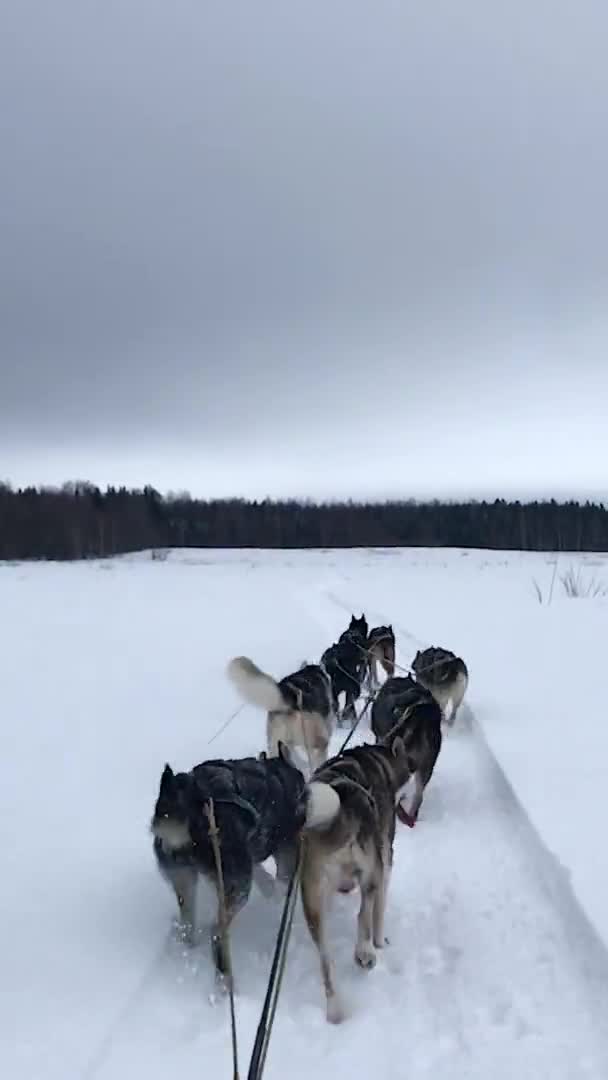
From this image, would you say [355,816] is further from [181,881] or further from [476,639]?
[476,639]

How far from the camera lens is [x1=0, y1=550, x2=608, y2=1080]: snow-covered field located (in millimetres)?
2211

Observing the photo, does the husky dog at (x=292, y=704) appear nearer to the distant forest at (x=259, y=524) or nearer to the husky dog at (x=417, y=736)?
the husky dog at (x=417, y=736)

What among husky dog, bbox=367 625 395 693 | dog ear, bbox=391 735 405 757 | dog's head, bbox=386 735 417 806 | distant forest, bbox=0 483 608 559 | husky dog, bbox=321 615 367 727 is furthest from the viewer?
distant forest, bbox=0 483 608 559

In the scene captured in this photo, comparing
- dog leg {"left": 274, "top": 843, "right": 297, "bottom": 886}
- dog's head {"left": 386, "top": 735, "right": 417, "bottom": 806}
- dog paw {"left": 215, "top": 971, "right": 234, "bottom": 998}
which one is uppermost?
dog's head {"left": 386, "top": 735, "right": 417, "bottom": 806}

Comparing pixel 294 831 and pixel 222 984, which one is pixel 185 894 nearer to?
pixel 222 984

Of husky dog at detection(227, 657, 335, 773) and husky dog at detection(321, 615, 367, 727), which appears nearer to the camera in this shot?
husky dog at detection(227, 657, 335, 773)

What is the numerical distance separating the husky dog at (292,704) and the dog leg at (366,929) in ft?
4.60

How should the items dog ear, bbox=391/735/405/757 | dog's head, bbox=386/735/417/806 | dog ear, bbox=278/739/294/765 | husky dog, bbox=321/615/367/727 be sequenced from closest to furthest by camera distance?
dog ear, bbox=278/739/294/765 < dog's head, bbox=386/735/417/806 < dog ear, bbox=391/735/405/757 < husky dog, bbox=321/615/367/727

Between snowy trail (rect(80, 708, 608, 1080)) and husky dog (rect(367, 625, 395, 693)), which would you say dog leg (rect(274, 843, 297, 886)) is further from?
husky dog (rect(367, 625, 395, 693))

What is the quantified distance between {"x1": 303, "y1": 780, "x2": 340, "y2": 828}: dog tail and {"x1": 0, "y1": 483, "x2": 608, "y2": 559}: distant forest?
45686 millimetres

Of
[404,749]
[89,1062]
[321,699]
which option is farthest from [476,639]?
[89,1062]

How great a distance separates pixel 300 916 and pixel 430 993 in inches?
27.4

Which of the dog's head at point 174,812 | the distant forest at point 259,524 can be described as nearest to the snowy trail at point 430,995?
the dog's head at point 174,812

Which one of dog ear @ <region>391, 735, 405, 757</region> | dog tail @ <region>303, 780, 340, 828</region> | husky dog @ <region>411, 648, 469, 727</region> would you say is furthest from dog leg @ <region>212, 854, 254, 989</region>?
husky dog @ <region>411, 648, 469, 727</region>
